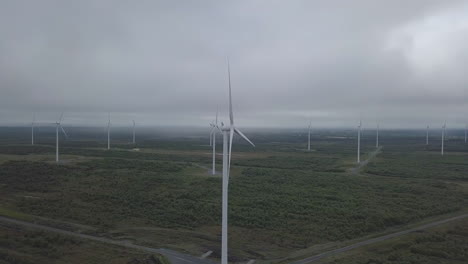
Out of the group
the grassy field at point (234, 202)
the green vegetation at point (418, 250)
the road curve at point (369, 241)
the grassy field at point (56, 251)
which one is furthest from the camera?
the grassy field at point (234, 202)

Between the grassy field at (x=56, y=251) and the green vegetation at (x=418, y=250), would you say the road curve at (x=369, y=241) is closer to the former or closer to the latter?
the green vegetation at (x=418, y=250)

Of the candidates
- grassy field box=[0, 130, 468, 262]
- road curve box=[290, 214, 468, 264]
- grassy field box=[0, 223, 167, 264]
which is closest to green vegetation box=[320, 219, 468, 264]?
road curve box=[290, 214, 468, 264]

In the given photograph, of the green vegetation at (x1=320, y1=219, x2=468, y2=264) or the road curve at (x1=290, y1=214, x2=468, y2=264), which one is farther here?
the road curve at (x1=290, y1=214, x2=468, y2=264)

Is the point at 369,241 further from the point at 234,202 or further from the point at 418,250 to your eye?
the point at 234,202

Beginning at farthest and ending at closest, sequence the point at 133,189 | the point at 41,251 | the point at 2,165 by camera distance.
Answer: the point at 2,165 < the point at 133,189 < the point at 41,251

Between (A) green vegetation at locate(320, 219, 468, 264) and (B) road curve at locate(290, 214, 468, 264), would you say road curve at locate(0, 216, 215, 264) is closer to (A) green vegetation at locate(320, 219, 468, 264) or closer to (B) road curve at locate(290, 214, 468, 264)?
(B) road curve at locate(290, 214, 468, 264)

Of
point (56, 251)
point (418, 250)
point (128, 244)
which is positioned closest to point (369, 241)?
point (418, 250)

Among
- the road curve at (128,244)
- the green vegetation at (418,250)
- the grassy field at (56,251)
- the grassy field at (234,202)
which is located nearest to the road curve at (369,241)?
the green vegetation at (418,250)

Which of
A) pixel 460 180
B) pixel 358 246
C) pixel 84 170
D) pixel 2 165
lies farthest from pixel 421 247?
pixel 2 165

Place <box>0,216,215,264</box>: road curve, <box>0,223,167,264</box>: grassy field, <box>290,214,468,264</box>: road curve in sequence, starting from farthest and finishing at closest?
<box>290,214,468,264</box>: road curve < <box>0,216,215,264</box>: road curve < <box>0,223,167,264</box>: grassy field

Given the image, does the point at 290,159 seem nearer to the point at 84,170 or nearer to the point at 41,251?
the point at 84,170

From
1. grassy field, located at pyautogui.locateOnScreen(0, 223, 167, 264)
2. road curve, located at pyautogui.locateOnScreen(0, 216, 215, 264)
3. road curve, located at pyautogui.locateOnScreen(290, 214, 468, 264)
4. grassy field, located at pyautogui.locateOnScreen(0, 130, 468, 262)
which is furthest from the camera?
grassy field, located at pyautogui.locateOnScreen(0, 130, 468, 262)
